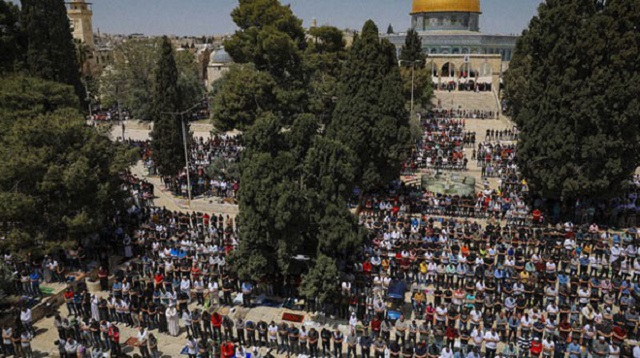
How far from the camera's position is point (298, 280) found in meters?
15.7

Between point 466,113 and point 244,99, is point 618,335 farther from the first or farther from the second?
point 466,113

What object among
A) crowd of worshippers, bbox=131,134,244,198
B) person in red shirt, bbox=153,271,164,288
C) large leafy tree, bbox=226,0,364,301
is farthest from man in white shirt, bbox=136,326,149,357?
crowd of worshippers, bbox=131,134,244,198

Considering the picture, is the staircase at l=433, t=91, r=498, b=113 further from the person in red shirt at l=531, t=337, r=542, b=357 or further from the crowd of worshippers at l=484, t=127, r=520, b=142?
the person in red shirt at l=531, t=337, r=542, b=357

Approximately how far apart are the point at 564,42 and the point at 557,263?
8.94 metres

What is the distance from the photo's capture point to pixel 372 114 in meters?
23.0

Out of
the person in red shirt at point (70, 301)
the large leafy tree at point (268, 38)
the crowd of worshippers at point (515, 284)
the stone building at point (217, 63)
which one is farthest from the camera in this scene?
the stone building at point (217, 63)

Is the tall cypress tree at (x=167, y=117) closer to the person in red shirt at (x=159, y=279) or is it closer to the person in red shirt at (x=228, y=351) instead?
the person in red shirt at (x=159, y=279)

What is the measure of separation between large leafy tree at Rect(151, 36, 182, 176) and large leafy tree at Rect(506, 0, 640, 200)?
18.1 metres

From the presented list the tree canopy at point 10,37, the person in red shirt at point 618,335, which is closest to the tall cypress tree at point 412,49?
the tree canopy at point 10,37

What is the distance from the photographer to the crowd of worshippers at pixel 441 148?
99.7ft

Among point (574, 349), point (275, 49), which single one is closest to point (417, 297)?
point (574, 349)

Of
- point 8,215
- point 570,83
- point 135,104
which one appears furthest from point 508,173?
point 135,104

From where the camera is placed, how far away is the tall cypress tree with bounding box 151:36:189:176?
26984mm

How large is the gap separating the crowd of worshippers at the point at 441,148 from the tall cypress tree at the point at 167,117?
44.9 feet
